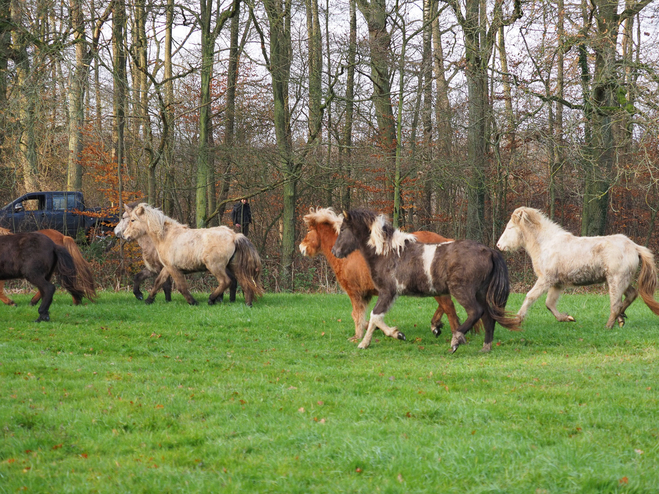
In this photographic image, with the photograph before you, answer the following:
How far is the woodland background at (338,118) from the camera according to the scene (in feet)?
52.8

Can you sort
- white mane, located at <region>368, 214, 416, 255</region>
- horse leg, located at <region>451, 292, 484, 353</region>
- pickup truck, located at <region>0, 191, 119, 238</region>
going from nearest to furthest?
1. horse leg, located at <region>451, 292, 484, 353</region>
2. white mane, located at <region>368, 214, 416, 255</region>
3. pickup truck, located at <region>0, 191, 119, 238</region>

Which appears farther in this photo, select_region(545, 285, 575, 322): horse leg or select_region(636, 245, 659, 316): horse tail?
select_region(545, 285, 575, 322): horse leg

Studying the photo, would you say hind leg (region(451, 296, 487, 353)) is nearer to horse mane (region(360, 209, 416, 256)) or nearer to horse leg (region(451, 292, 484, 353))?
horse leg (region(451, 292, 484, 353))

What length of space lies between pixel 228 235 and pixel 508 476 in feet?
33.2

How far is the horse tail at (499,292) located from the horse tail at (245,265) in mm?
5797

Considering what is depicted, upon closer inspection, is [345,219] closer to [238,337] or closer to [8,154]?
[238,337]

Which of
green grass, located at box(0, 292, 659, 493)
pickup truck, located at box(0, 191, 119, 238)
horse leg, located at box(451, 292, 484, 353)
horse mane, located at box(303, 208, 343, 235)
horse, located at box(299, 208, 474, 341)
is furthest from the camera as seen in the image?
pickup truck, located at box(0, 191, 119, 238)

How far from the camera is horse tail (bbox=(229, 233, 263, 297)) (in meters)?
13.3

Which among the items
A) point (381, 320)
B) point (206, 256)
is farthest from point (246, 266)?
point (381, 320)

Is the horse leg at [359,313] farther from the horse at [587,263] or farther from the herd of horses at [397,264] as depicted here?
the horse at [587,263]

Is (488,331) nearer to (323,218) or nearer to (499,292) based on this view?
(499,292)

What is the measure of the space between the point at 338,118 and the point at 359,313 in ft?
49.1

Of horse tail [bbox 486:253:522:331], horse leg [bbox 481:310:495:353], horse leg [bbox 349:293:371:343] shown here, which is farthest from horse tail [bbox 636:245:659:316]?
horse leg [bbox 349:293:371:343]

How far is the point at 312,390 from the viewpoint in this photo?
6.56 metres
